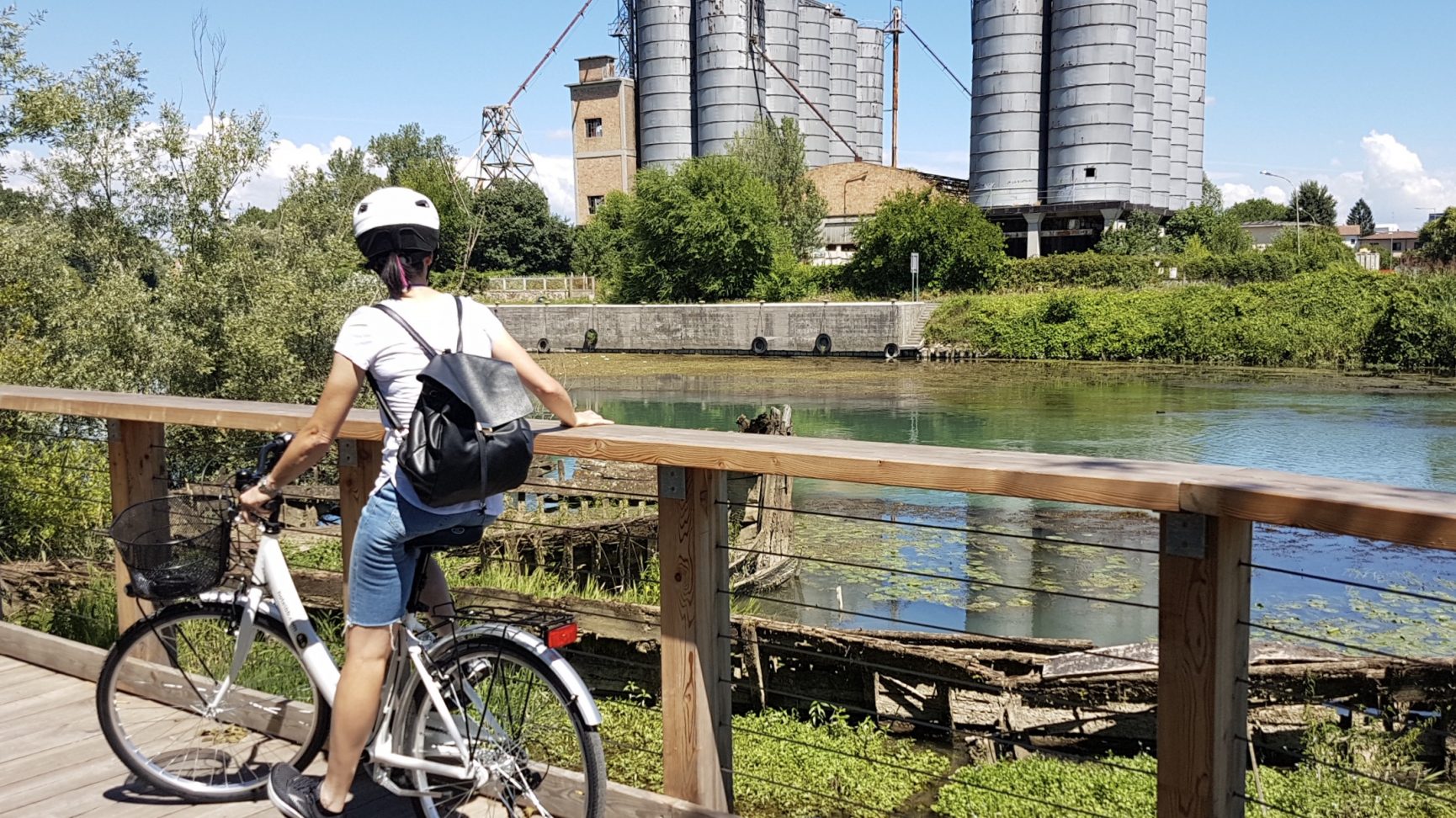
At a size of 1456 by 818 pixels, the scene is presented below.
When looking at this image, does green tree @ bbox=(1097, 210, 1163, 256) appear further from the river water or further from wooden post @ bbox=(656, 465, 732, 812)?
wooden post @ bbox=(656, 465, 732, 812)

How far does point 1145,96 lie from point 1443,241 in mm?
15175

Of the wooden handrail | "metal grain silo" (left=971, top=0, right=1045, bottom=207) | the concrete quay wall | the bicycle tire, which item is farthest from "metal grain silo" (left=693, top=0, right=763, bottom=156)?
the bicycle tire

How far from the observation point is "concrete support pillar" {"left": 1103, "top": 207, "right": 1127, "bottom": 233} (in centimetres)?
5484

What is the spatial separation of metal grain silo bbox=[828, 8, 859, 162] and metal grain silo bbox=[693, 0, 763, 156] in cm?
879

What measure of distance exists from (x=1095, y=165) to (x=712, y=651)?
55.1 m

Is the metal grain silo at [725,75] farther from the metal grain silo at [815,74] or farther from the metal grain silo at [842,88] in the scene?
the metal grain silo at [842,88]

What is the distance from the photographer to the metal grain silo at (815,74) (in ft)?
228

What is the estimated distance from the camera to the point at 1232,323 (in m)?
40.9

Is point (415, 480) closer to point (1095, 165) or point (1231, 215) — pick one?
point (1095, 165)

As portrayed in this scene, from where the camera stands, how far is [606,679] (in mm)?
9195

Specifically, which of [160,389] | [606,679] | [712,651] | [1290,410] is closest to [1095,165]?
[1290,410]

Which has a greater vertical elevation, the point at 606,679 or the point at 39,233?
the point at 39,233

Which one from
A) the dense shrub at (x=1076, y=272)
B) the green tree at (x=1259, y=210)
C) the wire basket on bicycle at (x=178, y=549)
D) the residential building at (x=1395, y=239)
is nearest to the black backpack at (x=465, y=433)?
the wire basket on bicycle at (x=178, y=549)

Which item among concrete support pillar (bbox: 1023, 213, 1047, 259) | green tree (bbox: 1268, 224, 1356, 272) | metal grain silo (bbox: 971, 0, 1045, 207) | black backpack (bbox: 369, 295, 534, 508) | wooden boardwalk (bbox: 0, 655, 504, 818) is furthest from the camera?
metal grain silo (bbox: 971, 0, 1045, 207)
